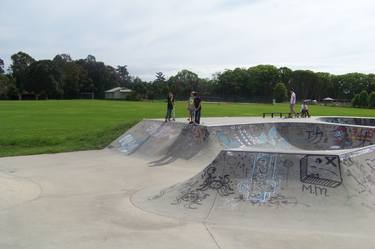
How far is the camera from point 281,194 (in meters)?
9.34

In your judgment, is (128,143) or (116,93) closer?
(128,143)

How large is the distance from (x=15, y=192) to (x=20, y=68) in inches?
4364

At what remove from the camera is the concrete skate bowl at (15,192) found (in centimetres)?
1053

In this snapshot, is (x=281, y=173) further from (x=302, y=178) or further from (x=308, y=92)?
(x=308, y=92)

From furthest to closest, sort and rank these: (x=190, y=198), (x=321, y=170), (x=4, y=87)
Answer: (x=4, y=87) < (x=190, y=198) < (x=321, y=170)

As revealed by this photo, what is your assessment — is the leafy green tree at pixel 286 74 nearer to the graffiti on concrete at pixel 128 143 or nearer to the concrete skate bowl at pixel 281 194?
the graffiti on concrete at pixel 128 143

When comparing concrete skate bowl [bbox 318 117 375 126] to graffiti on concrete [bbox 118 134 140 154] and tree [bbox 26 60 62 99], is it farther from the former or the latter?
tree [bbox 26 60 62 99]

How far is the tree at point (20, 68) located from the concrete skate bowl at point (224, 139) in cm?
9154

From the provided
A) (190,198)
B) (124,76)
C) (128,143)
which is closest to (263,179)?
(190,198)

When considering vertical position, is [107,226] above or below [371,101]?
below

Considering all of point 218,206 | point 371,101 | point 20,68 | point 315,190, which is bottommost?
point 218,206

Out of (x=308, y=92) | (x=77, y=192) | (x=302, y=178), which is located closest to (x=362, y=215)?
(x=302, y=178)

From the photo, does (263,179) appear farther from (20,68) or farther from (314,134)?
(20,68)

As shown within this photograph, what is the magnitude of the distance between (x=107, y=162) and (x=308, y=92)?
357 ft
